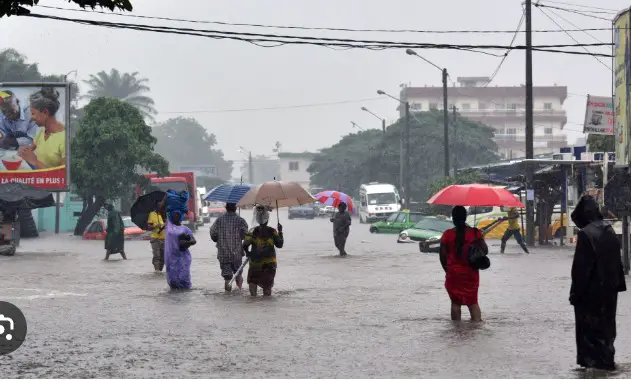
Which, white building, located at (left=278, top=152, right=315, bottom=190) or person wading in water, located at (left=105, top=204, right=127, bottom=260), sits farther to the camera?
white building, located at (left=278, top=152, right=315, bottom=190)

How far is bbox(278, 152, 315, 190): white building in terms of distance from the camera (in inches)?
6535

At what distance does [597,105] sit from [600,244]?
20.6 metres

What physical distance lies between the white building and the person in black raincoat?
15440cm

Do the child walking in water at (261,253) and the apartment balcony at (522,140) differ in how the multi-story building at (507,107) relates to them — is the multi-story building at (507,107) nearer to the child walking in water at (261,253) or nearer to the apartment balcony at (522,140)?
the apartment balcony at (522,140)

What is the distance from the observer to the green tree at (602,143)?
143 ft

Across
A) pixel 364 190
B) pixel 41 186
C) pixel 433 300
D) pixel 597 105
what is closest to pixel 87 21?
pixel 433 300

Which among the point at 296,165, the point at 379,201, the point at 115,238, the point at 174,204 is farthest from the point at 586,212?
the point at 296,165

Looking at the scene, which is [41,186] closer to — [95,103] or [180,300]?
[95,103]

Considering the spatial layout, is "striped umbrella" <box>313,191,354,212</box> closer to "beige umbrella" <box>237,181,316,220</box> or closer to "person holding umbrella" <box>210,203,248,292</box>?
"beige umbrella" <box>237,181,316,220</box>

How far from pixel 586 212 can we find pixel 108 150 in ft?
155

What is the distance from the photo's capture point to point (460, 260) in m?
14.1

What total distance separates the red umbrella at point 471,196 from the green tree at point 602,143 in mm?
19537

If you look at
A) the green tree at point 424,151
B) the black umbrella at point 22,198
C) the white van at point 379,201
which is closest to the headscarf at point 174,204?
the black umbrella at point 22,198

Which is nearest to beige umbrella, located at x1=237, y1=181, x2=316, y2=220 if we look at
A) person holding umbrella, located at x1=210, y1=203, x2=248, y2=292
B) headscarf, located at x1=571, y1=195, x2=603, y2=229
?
person holding umbrella, located at x1=210, y1=203, x2=248, y2=292
